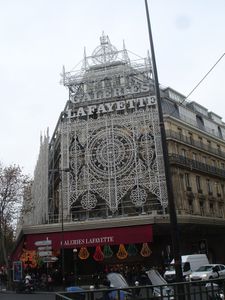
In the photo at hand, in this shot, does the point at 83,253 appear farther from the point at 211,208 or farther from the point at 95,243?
the point at 211,208

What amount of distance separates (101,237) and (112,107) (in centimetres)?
1237

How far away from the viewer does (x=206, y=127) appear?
164 feet

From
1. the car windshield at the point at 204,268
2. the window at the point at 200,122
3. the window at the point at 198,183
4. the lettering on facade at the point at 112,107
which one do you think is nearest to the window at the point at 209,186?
the window at the point at 198,183

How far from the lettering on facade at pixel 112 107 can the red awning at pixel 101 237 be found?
36.6 ft

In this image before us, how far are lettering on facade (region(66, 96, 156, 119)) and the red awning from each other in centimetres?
1117

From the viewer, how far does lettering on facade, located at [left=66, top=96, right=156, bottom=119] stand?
37.7 m

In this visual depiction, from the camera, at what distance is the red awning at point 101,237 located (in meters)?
32.2

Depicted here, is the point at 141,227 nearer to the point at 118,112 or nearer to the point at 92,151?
the point at 92,151

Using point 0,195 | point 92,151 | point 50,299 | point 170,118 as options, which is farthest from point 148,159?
point 50,299

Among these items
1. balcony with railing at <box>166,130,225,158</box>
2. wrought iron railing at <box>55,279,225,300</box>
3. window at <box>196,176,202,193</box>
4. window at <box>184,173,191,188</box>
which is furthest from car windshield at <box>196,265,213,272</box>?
wrought iron railing at <box>55,279,225,300</box>

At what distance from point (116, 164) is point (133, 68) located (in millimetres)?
10277

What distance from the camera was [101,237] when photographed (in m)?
32.7

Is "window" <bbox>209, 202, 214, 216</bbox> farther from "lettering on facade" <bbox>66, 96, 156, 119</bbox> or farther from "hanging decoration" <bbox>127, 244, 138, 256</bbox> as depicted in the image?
"lettering on facade" <bbox>66, 96, 156, 119</bbox>

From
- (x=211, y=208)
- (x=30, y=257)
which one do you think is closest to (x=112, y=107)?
(x=30, y=257)
